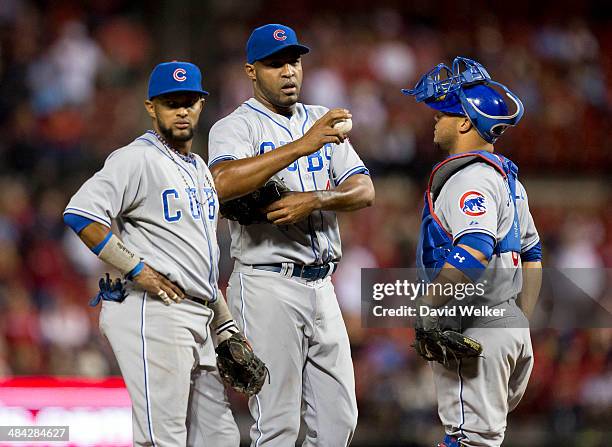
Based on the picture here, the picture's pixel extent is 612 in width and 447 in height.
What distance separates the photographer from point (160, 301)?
3543 mm

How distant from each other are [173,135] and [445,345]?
1286 millimetres

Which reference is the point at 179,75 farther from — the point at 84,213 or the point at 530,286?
the point at 530,286

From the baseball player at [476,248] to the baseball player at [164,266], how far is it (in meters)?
0.84

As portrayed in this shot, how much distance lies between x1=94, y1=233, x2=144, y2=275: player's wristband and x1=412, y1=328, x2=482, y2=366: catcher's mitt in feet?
3.63

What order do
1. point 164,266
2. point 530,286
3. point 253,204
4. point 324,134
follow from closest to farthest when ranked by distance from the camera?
point 164,266, point 324,134, point 253,204, point 530,286

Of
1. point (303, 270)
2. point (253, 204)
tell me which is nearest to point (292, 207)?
point (253, 204)

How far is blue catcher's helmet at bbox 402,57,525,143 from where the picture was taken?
3.78 m

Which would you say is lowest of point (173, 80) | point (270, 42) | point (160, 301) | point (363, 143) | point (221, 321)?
point (221, 321)

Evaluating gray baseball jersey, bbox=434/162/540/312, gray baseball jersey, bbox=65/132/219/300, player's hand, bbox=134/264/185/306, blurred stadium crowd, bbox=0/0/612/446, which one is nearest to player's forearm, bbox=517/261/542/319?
gray baseball jersey, bbox=434/162/540/312

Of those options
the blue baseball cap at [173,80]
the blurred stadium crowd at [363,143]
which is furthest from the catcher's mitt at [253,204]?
the blurred stadium crowd at [363,143]

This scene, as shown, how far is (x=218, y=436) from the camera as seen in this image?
3.70 m

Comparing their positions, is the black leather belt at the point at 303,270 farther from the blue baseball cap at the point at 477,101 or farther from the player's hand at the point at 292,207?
the blue baseball cap at the point at 477,101

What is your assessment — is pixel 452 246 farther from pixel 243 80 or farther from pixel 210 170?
pixel 243 80

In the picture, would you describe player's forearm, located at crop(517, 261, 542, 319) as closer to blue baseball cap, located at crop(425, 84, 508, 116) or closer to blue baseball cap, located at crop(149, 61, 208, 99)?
blue baseball cap, located at crop(425, 84, 508, 116)
